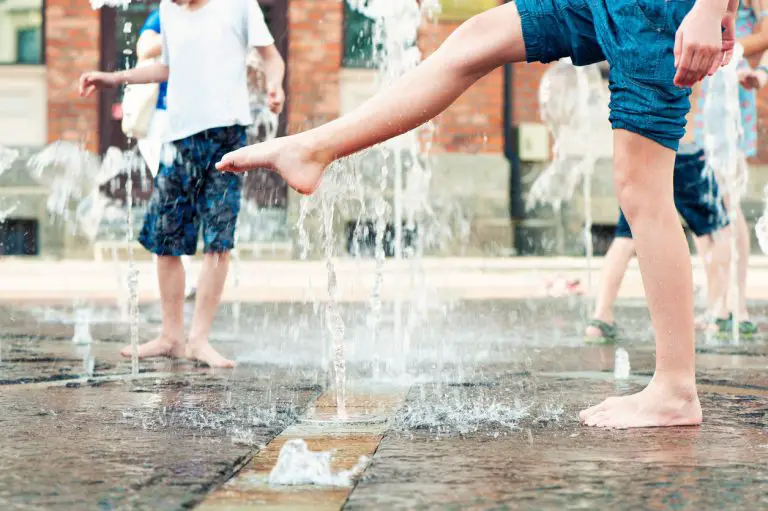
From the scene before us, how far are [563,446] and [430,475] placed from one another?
49cm

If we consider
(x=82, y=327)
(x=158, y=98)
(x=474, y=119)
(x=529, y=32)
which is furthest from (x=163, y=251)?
(x=474, y=119)

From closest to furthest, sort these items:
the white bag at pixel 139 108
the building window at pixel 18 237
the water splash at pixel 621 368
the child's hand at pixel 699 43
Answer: the child's hand at pixel 699 43
the water splash at pixel 621 368
the white bag at pixel 139 108
the building window at pixel 18 237

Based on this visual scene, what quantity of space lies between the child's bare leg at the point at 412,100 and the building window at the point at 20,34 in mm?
11752

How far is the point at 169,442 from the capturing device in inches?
127

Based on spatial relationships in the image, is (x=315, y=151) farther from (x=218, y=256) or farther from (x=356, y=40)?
(x=356, y=40)

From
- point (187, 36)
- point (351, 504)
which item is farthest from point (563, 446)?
point (187, 36)

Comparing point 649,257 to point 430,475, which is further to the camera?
point 649,257

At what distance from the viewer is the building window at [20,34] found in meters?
14.7

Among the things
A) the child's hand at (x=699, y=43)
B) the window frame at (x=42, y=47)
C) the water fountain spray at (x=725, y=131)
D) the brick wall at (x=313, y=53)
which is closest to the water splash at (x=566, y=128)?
the brick wall at (x=313, y=53)

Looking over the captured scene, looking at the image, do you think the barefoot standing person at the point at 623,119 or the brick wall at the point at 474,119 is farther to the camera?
the brick wall at the point at 474,119

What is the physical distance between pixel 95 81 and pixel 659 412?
8.64 feet

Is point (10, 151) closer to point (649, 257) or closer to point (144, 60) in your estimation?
point (144, 60)

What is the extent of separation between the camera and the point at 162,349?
Result: 5.40 m

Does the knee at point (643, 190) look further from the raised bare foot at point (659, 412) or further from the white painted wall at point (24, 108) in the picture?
the white painted wall at point (24, 108)
